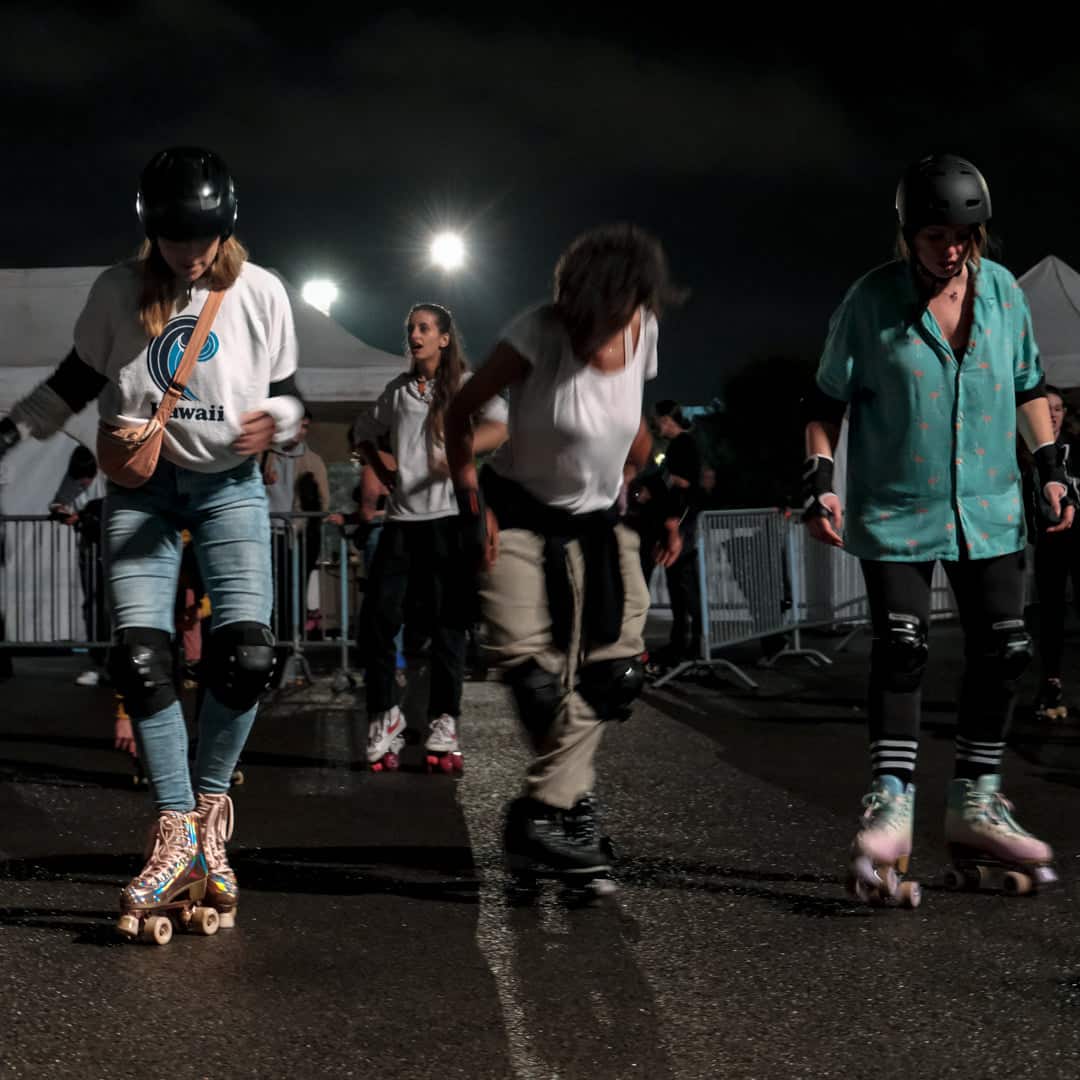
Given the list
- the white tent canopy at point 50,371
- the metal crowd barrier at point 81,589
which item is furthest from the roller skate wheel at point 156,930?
the white tent canopy at point 50,371

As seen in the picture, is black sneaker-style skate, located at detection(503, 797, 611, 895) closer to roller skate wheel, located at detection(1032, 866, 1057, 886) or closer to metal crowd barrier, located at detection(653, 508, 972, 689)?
roller skate wheel, located at detection(1032, 866, 1057, 886)

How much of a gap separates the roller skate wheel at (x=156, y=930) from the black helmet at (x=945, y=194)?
2650mm

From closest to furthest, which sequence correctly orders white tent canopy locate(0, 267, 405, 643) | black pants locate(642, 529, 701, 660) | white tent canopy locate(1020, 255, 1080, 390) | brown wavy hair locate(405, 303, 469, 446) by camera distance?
brown wavy hair locate(405, 303, 469, 446)
black pants locate(642, 529, 701, 660)
white tent canopy locate(0, 267, 405, 643)
white tent canopy locate(1020, 255, 1080, 390)

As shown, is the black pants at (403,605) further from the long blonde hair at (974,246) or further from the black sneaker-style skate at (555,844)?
Result: the long blonde hair at (974,246)

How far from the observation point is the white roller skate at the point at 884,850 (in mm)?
3992

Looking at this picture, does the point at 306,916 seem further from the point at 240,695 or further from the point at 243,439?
the point at 243,439

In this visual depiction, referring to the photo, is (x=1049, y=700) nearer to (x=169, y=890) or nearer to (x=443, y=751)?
(x=443, y=751)

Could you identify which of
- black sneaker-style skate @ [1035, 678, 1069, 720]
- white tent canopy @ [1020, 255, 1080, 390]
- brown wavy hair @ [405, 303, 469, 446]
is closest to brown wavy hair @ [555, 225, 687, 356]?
brown wavy hair @ [405, 303, 469, 446]

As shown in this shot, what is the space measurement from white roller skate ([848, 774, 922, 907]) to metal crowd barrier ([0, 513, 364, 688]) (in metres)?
7.30

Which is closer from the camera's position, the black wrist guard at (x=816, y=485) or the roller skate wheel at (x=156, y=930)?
the roller skate wheel at (x=156, y=930)

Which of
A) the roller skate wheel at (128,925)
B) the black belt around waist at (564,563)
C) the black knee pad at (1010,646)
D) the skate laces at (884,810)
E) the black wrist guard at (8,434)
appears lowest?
the roller skate wheel at (128,925)

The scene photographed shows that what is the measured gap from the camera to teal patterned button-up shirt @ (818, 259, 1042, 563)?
4.16 metres

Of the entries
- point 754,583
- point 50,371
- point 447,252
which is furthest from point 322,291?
point 754,583

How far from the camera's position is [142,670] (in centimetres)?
389
